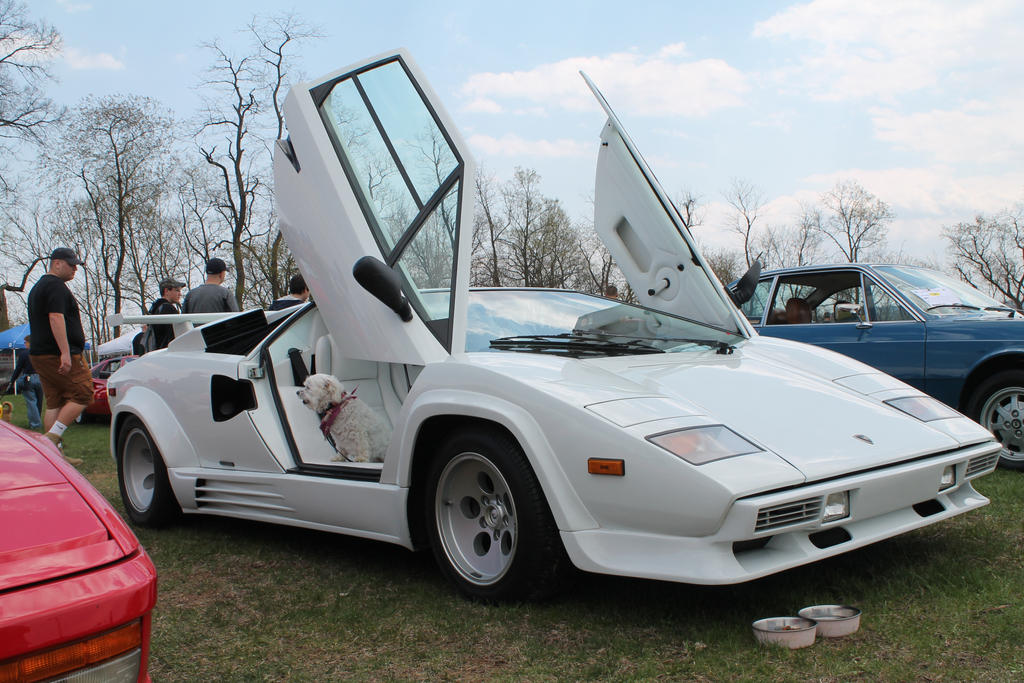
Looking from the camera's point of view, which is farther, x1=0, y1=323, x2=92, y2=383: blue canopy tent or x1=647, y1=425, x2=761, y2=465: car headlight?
x1=0, y1=323, x2=92, y2=383: blue canopy tent

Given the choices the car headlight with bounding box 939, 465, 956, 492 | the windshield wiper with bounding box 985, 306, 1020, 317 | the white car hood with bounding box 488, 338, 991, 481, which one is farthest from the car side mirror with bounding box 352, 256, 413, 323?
the windshield wiper with bounding box 985, 306, 1020, 317

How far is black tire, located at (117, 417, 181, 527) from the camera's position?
474 cm

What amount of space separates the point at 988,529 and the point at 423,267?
2897mm

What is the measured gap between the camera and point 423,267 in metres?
3.66

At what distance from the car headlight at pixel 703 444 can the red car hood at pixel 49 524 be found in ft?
5.28

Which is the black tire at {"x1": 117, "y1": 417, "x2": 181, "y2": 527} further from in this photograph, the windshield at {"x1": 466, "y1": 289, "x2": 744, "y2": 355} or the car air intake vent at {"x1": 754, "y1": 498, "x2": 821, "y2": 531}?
the car air intake vent at {"x1": 754, "y1": 498, "x2": 821, "y2": 531}

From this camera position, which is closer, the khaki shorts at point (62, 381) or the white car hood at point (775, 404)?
the white car hood at point (775, 404)

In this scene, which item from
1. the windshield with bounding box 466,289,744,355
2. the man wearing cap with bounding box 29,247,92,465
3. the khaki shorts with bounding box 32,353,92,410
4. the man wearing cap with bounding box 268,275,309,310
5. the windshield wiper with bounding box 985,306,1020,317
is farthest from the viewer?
the man wearing cap with bounding box 268,275,309,310

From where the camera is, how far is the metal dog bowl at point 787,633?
2.45 m

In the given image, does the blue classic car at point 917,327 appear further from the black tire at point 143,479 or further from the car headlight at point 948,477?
the black tire at point 143,479

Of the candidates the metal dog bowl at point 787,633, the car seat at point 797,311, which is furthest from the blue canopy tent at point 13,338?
the metal dog bowl at point 787,633

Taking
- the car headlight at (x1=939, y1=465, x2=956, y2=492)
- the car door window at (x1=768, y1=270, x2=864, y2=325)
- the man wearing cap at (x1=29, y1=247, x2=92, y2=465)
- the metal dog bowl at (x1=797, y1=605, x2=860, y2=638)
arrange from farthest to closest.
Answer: the man wearing cap at (x1=29, y1=247, x2=92, y2=465)
the car door window at (x1=768, y1=270, x2=864, y2=325)
the car headlight at (x1=939, y1=465, x2=956, y2=492)
the metal dog bowl at (x1=797, y1=605, x2=860, y2=638)

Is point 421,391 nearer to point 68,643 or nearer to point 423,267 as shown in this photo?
point 423,267

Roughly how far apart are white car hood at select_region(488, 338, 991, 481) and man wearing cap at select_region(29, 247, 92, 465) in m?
5.20
